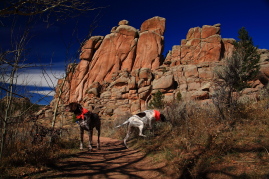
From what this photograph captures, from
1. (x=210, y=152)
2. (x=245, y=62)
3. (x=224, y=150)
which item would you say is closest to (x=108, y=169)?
(x=210, y=152)

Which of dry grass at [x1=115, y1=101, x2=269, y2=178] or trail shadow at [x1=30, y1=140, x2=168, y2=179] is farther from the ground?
dry grass at [x1=115, y1=101, x2=269, y2=178]

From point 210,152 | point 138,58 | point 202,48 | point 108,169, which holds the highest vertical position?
point 202,48

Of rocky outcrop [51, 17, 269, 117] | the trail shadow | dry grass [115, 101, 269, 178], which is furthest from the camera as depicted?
rocky outcrop [51, 17, 269, 117]

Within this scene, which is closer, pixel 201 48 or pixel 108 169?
pixel 108 169

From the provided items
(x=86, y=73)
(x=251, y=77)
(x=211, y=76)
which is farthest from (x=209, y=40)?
(x=86, y=73)

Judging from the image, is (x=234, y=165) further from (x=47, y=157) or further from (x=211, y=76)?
(x=211, y=76)

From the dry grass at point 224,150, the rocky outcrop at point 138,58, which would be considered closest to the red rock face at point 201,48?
the rocky outcrop at point 138,58

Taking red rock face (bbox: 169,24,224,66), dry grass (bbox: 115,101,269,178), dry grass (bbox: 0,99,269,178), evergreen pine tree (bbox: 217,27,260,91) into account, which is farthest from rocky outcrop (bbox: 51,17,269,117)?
dry grass (bbox: 0,99,269,178)

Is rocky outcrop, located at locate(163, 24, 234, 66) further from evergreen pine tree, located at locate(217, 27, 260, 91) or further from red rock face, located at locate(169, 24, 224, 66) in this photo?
evergreen pine tree, located at locate(217, 27, 260, 91)

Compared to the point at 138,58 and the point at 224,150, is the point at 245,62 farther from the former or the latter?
the point at 138,58

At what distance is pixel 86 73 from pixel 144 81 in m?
19.9

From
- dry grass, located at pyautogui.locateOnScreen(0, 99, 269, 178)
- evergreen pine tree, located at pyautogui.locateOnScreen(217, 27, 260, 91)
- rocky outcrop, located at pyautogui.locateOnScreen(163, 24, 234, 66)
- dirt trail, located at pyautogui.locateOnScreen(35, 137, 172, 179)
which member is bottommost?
dirt trail, located at pyautogui.locateOnScreen(35, 137, 172, 179)

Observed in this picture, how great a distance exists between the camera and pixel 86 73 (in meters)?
48.7

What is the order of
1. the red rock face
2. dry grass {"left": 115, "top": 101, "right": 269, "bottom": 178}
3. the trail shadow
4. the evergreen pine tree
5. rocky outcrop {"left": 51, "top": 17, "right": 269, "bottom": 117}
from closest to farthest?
dry grass {"left": 115, "top": 101, "right": 269, "bottom": 178}
the trail shadow
the evergreen pine tree
rocky outcrop {"left": 51, "top": 17, "right": 269, "bottom": 117}
the red rock face
